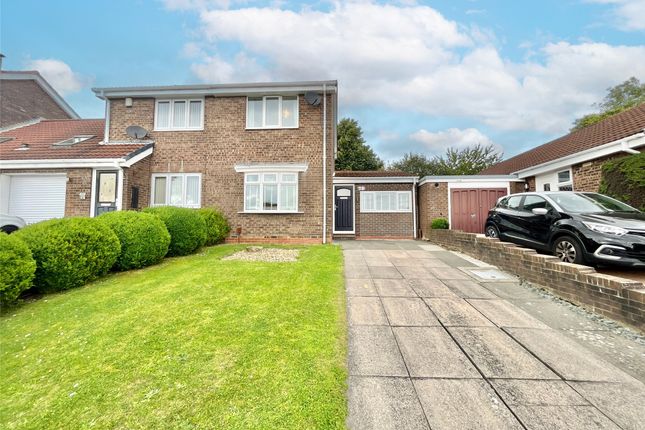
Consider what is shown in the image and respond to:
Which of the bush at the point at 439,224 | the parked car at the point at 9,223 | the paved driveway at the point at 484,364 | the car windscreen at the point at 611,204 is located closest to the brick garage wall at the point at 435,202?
the bush at the point at 439,224

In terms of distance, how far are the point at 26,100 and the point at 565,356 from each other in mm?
27267

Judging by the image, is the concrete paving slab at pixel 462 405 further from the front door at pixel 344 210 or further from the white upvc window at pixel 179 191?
the front door at pixel 344 210

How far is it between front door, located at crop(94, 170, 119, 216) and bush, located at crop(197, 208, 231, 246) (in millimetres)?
3462

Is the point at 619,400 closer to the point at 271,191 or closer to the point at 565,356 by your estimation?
the point at 565,356

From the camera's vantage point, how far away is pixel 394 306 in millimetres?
4223

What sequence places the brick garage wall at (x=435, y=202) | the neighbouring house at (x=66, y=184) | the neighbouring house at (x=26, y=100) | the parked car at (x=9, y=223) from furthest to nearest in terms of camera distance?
the neighbouring house at (x=26, y=100) < the brick garage wall at (x=435, y=202) < the neighbouring house at (x=66, y=184) < the parked car at (x=9, y=223)

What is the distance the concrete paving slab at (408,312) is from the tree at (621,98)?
1214 inches

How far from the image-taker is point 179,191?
1137 centimetres

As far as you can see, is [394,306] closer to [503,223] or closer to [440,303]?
[440,303]

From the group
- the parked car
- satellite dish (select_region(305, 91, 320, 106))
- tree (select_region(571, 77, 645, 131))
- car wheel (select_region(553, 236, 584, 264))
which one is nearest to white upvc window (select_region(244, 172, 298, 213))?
satellite dish (select_region(305, 91, 320, 106))

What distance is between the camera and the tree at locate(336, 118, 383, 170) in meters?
30.2

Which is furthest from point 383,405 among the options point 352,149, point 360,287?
point 352,149

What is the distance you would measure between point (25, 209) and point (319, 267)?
11.4 metres

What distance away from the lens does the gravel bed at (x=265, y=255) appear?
7.31 m
